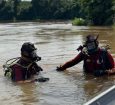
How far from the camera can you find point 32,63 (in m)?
9.12

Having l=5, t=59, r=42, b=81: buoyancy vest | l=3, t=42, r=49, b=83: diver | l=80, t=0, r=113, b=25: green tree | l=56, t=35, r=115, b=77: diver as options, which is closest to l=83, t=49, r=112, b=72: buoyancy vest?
l=56, t=35, r=115, b=77: diver

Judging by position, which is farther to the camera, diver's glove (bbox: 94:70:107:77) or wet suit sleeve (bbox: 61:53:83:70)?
wet suit sleeve (bbox: 61:53:83:70)

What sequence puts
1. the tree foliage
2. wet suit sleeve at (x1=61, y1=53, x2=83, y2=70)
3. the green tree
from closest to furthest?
wet suit sleeve at (x1=61, y1=53, x2=83, y2=70) < the green tree < the tree foliage

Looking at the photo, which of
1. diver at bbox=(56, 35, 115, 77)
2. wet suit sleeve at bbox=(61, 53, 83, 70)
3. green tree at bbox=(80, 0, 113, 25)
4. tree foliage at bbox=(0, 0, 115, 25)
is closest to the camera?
diver at bbox=(56, 35, 115, 77)

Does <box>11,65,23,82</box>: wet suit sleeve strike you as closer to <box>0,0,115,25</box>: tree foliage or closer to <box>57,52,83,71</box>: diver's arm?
<box>57,52,83,71</box>: diver's arm

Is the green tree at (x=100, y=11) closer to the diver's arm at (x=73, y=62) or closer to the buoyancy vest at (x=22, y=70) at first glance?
the diver's arm at (x=73, y=62)

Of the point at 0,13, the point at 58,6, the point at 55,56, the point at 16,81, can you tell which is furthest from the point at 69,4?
the point at 16,81

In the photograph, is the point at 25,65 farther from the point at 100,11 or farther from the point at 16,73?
the point at 100,11

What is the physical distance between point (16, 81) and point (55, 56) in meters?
5.61

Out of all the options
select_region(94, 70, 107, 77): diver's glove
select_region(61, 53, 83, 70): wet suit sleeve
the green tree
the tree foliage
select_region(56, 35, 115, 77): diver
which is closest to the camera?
select_region(56, 35, 115, 77): diver

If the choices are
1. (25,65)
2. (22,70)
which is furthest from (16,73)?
(25,65)

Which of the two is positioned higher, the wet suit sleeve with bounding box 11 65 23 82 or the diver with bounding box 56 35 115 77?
the diver with bounding box 56 35 115 77

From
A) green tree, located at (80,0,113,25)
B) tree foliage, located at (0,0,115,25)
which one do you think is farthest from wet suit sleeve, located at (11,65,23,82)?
tree foliage, located at (0,0,115,25)

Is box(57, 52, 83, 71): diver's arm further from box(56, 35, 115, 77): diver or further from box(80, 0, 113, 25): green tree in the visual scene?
box(80, 0, 113, 25): green tree
